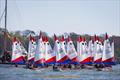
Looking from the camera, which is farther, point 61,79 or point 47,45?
point 47,45

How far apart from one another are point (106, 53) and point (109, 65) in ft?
9.38

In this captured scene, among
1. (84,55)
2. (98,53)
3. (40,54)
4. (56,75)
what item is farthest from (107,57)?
(56,75)

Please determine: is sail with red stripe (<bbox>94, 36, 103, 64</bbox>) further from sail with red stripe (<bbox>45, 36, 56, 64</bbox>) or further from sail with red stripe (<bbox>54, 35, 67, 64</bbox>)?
sail with red stripe (<bbox>45, 36, 56, 64</bbox>)

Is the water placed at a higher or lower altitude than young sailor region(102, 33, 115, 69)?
lower

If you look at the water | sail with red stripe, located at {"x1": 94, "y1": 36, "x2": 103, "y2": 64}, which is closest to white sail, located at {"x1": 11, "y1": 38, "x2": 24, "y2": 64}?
the water

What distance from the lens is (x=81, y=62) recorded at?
104562mm

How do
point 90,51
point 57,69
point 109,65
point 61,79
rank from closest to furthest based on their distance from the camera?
point 61,79 → point 57,69 → point 109,65 → point 90,51

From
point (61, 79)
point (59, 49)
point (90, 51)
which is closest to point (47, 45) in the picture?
point (59, 49)

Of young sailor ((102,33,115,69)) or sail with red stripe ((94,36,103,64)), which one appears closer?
young sailor ((102,33,115,69))

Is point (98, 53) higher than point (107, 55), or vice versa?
point (98, 53)

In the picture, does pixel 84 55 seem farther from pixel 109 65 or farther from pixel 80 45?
pixel 109 65

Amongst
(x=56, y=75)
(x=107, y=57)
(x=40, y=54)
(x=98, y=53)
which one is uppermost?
(x=98, y=53)

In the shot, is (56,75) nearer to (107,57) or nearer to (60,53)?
(60,53)

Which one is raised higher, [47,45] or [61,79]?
[47,45]
